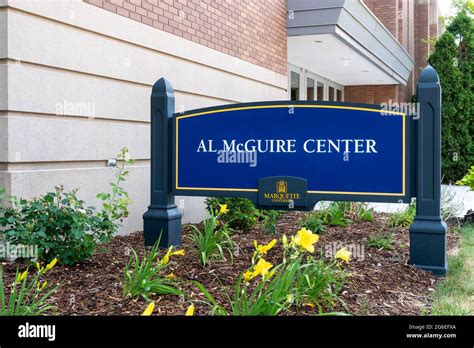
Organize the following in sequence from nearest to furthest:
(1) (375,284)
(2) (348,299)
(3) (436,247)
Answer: (2) (348,299)
(1) (375,284)
(3) (436,247)

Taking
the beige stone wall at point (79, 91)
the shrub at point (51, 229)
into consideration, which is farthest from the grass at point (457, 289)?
the beige stone wall at point (79, 91)

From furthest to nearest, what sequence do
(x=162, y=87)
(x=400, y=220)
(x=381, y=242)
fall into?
(x=400, y=220) < (x=381, y=242) < (x=162, y=87)

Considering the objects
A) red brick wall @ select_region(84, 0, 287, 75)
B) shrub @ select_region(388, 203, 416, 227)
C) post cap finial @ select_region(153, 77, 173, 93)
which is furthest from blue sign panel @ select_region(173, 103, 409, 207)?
shrub @ select_region(388, 203, 416, 227)

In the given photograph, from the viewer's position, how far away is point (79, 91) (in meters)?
5.92

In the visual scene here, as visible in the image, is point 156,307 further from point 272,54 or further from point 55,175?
point 272,54

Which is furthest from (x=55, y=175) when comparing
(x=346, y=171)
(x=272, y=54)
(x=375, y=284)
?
(x=272, y=54)

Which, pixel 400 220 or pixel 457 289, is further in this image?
pixel 400 220

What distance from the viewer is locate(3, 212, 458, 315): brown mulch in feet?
12.2

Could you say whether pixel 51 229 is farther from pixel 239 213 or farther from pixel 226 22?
pixel 226 22

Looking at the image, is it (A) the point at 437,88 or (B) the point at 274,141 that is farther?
(B) the point at 274,141

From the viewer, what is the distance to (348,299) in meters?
4.02

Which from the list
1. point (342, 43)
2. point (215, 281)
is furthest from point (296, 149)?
point (342, 43)

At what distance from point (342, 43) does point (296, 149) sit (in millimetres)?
7642

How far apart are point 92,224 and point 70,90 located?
1.72 metres
